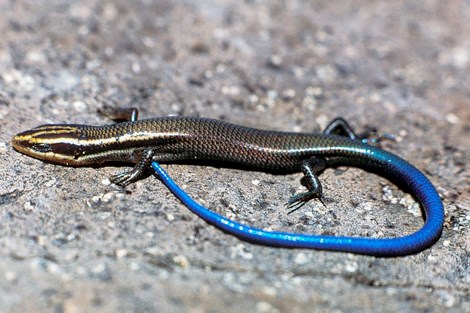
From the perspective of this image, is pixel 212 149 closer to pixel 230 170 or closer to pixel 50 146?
pixel 230 170

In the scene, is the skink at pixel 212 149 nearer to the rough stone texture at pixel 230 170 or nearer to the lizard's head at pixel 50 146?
the lizard's head at pixel 50 146

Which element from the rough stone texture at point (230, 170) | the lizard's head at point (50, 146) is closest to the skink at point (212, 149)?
the lizard's head at point (50, 146)

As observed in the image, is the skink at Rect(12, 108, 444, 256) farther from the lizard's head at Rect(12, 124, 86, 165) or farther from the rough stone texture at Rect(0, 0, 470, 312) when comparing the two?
the rough stone texture at Rect(0, 0, 470, 312)

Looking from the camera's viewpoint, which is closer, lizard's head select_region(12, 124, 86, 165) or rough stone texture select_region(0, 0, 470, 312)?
rough stone texture select_region(0, 0, 470, 312)

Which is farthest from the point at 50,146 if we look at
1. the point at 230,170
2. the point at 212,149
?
the point at 230,170

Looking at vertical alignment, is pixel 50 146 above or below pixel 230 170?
above

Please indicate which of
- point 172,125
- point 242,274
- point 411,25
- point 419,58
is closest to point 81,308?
point 242,274

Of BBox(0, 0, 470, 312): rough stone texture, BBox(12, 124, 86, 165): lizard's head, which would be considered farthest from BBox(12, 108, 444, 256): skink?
BBox(0, 0, 470, 312): rough stone texture

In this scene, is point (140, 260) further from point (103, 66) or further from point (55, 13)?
point (55, 13)
